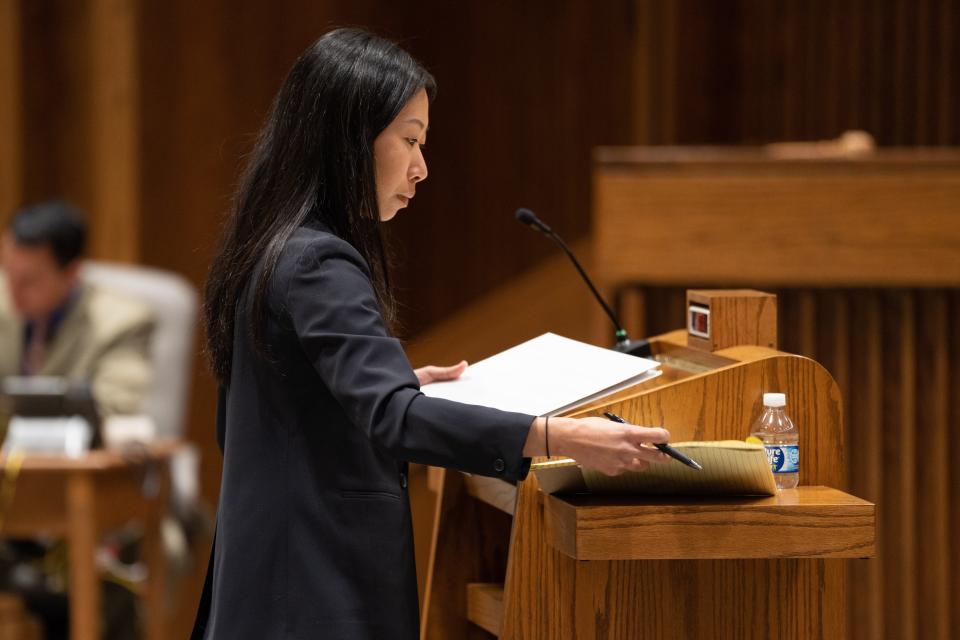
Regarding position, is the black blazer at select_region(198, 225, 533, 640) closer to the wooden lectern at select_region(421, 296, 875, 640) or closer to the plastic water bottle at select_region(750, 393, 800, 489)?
the wooden lectern at select_region(421, 296, 875, 640)

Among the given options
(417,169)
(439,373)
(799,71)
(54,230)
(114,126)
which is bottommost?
(439,373)

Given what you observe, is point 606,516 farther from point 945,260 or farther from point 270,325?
point 945,260

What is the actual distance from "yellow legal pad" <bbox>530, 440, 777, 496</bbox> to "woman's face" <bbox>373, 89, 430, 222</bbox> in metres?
0.37

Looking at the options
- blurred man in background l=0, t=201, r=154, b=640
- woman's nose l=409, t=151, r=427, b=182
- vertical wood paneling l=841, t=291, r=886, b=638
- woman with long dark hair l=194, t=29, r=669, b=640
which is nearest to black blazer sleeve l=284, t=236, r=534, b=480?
woman with long dark hair l=194, t=29, r=669, b=640

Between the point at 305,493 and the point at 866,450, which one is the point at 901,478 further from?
the point at 305,493

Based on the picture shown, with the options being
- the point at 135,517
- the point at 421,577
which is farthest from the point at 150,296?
the point at 421,577

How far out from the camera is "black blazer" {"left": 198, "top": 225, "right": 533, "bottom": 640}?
150 centimetres

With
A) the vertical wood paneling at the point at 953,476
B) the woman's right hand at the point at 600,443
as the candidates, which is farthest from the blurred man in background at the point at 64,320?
the woman's right hand at the point at 600,443

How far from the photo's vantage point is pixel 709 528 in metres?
1.56

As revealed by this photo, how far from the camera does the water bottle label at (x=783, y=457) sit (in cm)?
168

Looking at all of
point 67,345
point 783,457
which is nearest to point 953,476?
point 783,457

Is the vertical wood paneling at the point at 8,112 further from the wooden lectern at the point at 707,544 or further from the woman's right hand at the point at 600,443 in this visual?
the woman's right hand at the point at 600,443

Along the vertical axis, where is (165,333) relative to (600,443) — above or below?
below

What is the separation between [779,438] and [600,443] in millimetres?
366
